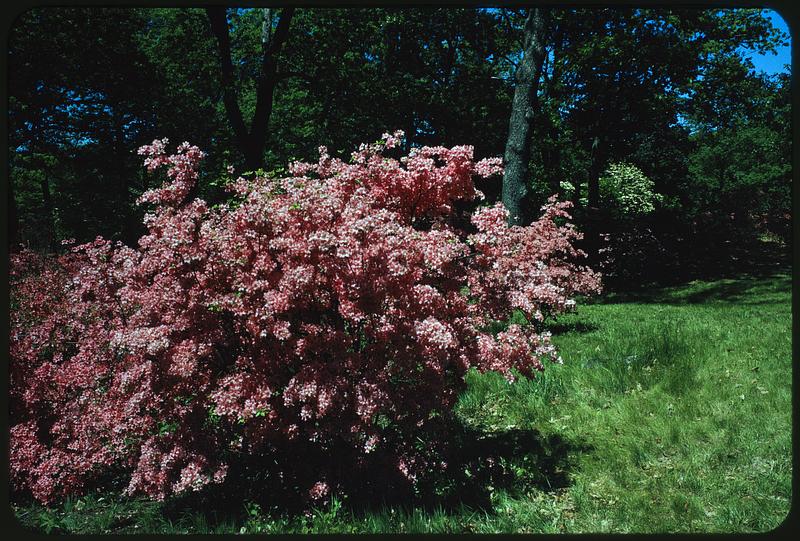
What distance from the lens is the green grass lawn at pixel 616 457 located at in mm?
3482

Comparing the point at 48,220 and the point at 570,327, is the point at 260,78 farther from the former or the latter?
the point at 48,220

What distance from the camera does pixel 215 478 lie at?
3.51 m

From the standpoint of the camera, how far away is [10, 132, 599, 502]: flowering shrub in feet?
11.4

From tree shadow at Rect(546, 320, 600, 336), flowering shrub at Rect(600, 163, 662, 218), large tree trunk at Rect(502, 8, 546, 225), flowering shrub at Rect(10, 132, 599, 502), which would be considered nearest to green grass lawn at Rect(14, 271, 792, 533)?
flowering shrub at Rect(10, 132, 599, 502)

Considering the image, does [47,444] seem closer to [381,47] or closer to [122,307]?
[122,307]

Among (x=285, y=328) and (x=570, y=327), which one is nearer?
(x=285, y=328)

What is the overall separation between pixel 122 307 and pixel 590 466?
13.6ft

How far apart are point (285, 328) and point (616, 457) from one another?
3.02 metres

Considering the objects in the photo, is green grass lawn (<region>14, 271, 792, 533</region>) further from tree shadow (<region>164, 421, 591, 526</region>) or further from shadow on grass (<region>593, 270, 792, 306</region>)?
shadow on grass (<region>593, 270, 792, 306</region>)

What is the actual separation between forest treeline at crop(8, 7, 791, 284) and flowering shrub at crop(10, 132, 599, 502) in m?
7.16

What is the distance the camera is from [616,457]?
4.20 metres

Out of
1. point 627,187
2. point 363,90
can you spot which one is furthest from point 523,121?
point 627,187

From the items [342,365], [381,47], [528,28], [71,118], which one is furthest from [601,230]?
[71,118]

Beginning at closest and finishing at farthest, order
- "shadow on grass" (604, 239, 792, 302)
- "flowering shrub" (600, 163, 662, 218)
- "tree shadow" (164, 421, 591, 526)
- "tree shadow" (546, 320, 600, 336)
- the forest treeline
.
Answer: "tree shadow" (164, 421, 591, 526)
"tree shadow" (546, 320, 600, 336)
the forest treeline
"shadow on grass" (604, 239, 792, 302)
"flowering shrub" (600, 163, 662, 218)
